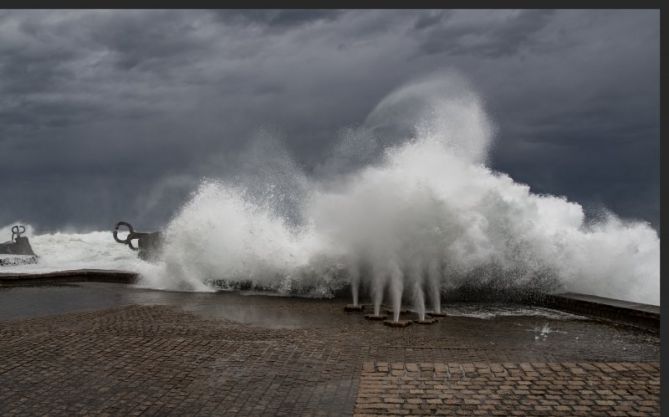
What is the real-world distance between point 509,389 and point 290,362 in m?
2.08

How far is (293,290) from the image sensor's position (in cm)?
1259

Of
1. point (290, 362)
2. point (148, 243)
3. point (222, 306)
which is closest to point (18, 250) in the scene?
point (148, 243)

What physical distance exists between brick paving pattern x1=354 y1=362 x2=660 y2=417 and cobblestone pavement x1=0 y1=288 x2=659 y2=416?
0.06ft

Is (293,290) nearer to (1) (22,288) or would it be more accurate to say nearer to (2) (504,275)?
(2) (504,275)

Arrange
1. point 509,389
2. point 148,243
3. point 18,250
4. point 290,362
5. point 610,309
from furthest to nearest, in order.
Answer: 1. point 18,250
2. point 148,243
3. point 610,309
4. point 290,362
5. point 509,389

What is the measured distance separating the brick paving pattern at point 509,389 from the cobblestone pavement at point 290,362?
2cm

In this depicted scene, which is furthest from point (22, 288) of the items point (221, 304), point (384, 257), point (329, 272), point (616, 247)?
point (616, 247)

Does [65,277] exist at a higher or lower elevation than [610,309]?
lower

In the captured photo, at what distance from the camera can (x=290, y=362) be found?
19.3 ft

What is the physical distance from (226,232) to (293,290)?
272 cm

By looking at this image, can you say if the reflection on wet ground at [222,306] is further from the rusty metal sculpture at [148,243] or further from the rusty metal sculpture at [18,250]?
the rusty metal sculpture at [18,250]

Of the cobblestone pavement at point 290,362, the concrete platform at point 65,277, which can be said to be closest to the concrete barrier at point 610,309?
the cobblestone pavement at point 290,362

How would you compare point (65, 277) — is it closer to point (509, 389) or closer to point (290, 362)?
point (290, 362)

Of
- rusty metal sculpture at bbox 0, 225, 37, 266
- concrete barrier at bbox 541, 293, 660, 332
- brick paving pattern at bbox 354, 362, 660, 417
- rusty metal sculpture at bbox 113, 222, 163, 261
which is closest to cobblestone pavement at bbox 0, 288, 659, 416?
brick paving pattern at bbox 354, 362, 660, 417
